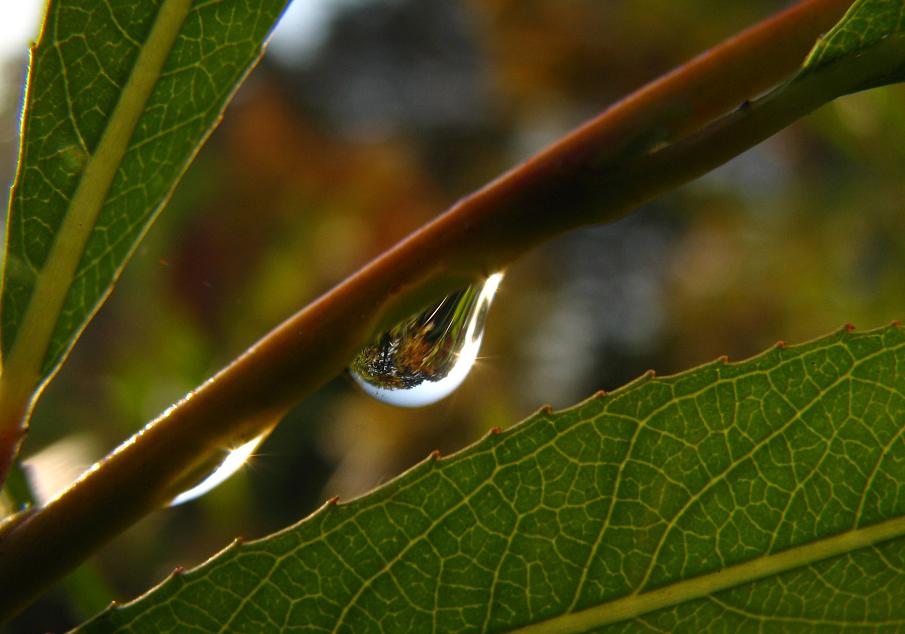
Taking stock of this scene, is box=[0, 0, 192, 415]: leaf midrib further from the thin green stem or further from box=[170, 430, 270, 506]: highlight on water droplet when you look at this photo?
box=[170, 430, 270, 506]: highlight on water droplet

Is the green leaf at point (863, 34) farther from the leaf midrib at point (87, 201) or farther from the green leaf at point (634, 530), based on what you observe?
the leaf midrib at point (87, 201)

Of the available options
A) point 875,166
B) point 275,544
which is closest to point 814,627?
point 275,544

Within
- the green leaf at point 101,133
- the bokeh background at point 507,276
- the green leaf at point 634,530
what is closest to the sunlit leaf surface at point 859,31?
the green leaf at point 634,530

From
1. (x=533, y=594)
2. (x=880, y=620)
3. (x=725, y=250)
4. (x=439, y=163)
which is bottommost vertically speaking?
(x=880, y=620)

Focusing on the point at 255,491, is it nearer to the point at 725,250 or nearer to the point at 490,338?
the point at 490,338

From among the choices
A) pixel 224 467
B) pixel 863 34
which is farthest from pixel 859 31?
pixel 224 467

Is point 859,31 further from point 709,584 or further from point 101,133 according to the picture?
point 101,133

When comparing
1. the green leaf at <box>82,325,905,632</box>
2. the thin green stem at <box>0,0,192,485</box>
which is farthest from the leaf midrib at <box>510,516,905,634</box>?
the thin green stem at <box>0,0,192,485</box>
